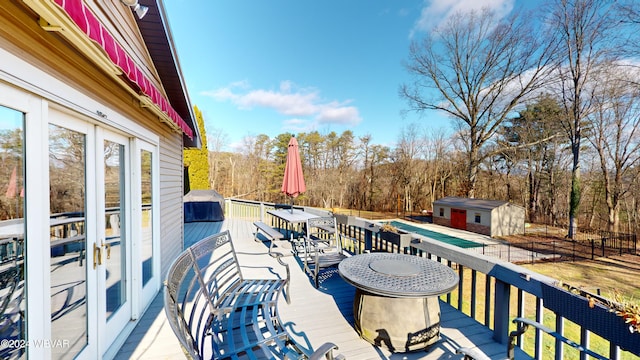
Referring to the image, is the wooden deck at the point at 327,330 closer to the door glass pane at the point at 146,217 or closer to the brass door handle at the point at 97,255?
the door glass pane at the point at 146,217

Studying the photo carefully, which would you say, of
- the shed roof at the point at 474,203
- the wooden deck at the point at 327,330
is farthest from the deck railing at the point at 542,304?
the shed roof at the point at 474,203

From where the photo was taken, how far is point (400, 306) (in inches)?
93.7

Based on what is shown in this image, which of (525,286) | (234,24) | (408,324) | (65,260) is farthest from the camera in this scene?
(234,24)

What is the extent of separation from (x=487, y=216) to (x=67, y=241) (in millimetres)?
19115

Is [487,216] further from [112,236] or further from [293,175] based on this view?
[112,236]

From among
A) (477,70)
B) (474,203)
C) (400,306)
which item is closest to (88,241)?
(400,306)

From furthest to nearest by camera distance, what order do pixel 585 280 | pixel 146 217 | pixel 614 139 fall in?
1. pixel 614 139
2. pixel 585 280
3. pixel 146 217

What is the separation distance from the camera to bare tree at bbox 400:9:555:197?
1612 centimetres

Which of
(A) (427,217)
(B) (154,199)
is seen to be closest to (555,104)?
(A) (427,217)

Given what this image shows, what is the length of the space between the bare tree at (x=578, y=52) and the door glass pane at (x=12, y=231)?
18.5 metres

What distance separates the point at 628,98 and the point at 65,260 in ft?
65.7

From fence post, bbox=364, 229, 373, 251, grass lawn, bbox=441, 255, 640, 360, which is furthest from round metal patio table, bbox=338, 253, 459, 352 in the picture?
grass lawn, bbox=441, 255, 640, 360

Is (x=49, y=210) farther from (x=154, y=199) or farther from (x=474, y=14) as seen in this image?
(x=474, y=14)

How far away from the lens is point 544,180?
2069 centimetres
